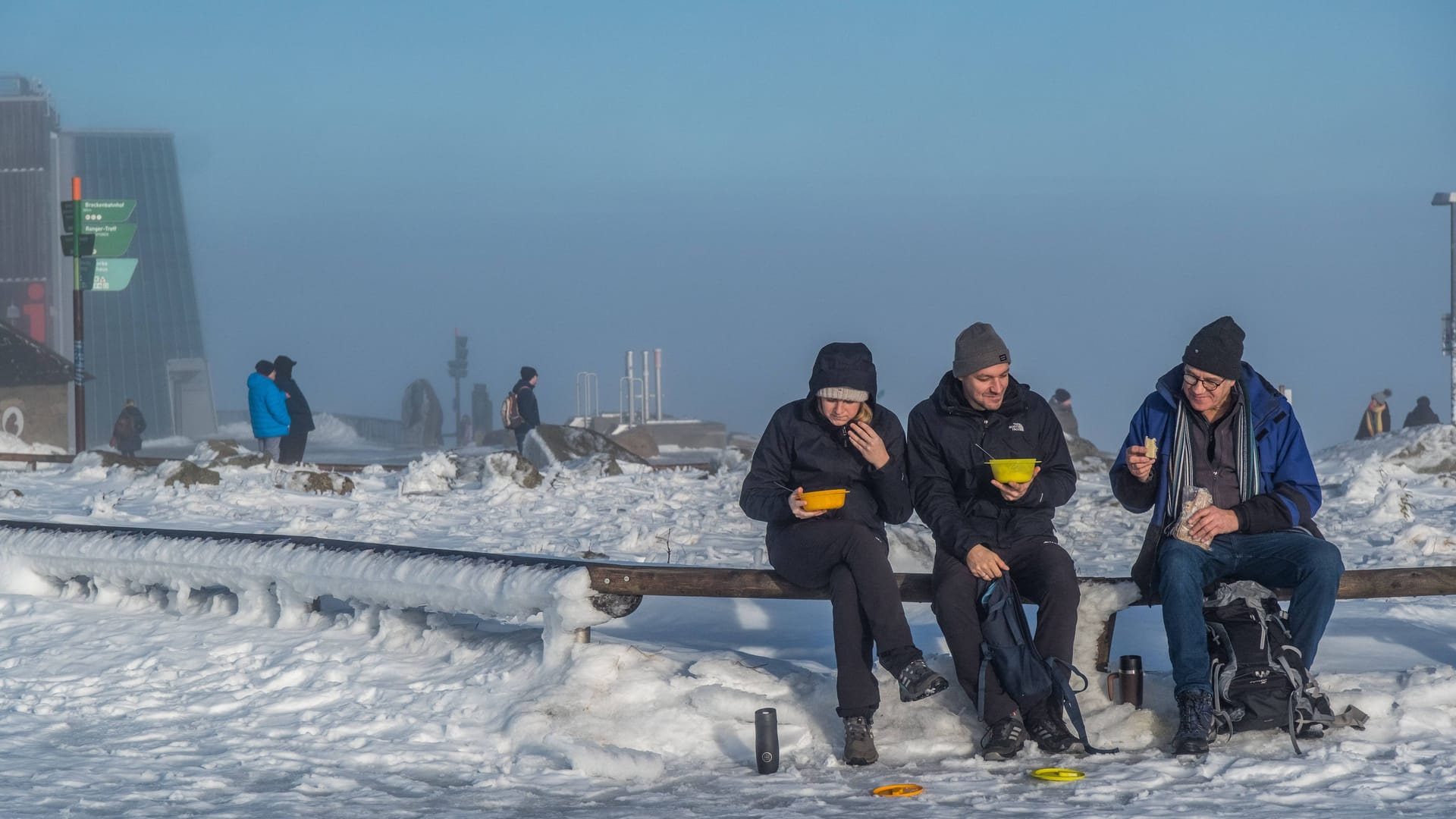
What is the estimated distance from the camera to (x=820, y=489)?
18.2 ft

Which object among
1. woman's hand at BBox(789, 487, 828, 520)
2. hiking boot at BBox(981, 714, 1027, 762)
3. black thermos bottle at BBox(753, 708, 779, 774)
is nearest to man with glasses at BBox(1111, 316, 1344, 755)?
hiking boot at BBox(981, 714, 1027, 762)

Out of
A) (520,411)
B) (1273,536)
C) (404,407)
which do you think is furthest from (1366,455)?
(404,407)

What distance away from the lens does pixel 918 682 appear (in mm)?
5012

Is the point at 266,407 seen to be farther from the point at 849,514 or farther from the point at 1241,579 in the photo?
the point at 1241,579

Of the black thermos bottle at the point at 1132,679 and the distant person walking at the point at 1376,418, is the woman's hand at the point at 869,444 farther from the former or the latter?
the distant person walking at the point at 1376,418

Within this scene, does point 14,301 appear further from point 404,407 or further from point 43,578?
point 43,578

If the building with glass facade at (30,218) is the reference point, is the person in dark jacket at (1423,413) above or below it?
below

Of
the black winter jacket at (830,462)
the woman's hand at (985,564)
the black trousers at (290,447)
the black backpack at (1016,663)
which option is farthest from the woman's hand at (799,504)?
the black trousers at (290,447)

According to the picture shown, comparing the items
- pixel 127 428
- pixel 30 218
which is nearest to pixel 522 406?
pixel 127 428

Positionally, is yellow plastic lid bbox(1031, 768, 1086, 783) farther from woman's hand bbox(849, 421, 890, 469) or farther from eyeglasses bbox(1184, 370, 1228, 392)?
eyeglasses bbox(1184, 370, 1228, 392)

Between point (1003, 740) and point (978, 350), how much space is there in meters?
1.39

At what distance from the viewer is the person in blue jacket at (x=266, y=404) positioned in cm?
1677

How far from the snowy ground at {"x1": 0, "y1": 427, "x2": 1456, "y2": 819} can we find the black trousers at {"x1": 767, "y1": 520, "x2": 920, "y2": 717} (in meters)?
0.30

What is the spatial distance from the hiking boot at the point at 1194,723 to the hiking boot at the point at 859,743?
40.1 inches
